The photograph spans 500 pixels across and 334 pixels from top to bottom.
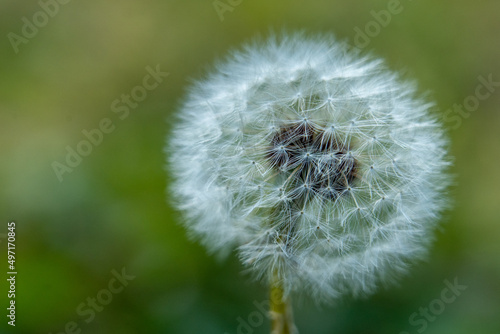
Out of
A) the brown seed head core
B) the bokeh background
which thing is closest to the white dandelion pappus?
the brown seed head core

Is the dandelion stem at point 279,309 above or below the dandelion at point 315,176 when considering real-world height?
below

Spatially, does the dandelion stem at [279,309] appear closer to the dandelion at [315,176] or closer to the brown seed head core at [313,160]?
the dandelion at [315,176]

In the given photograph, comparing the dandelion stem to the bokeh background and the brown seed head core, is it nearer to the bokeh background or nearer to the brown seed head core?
the brown seed head core

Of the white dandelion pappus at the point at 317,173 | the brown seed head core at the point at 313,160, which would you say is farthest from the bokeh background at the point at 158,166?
the brown seed head core at the point at 313,160

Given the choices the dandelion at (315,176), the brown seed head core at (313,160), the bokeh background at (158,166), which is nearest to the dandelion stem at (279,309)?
the dandelion at (315,176)

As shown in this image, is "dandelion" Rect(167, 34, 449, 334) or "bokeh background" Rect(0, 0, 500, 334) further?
"bokeh background" Rect(0, 0, 500, 334)

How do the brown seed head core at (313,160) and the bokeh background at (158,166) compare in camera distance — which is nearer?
the brown seed head core at (313,160)

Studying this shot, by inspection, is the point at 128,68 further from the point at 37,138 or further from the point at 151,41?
the point at 37,138
